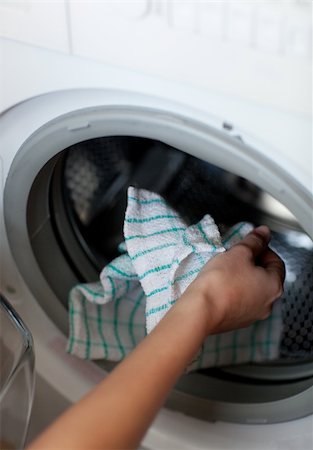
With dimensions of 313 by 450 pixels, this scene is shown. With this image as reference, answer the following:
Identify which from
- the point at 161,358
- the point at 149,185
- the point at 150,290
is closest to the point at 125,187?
the point at 149,185

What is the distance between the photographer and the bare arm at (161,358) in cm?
51

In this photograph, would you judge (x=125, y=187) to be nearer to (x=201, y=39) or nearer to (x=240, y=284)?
(x=240, y=284)

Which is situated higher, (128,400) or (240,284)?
(240,284)

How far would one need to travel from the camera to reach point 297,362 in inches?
32.6

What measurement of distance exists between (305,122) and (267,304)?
27 centimetres

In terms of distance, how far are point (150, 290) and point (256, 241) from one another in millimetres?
132

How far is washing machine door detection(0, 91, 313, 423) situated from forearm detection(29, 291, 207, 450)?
17 cm

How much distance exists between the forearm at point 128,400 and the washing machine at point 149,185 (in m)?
0.17

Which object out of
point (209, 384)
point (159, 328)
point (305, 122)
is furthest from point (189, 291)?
point (209, 384)

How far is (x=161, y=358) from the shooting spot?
0.54m

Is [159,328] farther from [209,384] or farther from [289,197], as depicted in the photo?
[209,384]

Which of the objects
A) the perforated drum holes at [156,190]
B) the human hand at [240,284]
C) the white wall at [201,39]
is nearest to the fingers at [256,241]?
the human hand at [240,284]

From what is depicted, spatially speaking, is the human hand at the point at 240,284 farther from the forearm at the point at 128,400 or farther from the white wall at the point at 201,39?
the white wall at the point at 201,39

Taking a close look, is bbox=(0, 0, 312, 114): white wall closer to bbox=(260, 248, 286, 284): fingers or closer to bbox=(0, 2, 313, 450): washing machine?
bbox=(0, 2, 313, 450): washing machine
